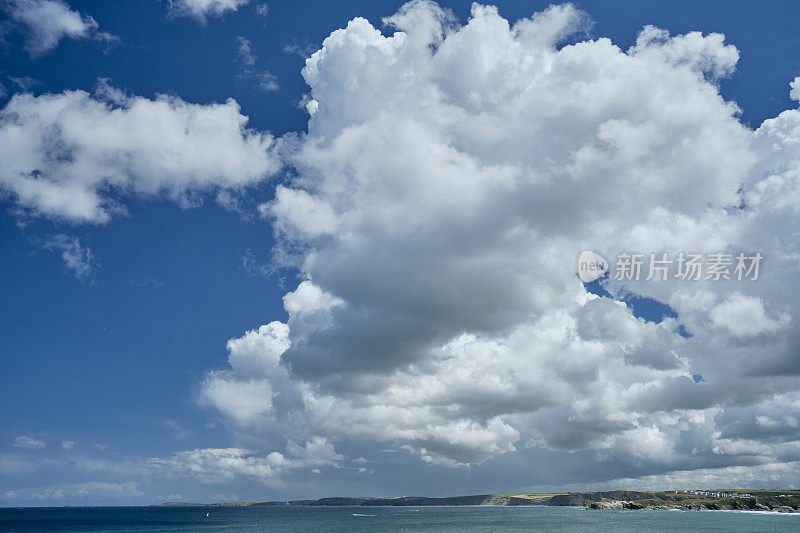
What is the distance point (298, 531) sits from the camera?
182m

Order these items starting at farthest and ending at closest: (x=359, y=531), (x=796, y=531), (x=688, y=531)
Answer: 1. (x=359, y=531)
2. (x=688, y=531)
3. (x=796, y=531)

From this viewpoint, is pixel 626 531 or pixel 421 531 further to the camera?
pixel 421 531

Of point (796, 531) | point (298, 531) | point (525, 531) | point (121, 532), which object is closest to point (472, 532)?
point (525, 531)

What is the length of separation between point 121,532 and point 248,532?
4711cm

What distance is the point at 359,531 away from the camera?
6762 inches

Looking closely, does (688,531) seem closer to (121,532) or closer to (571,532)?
(571,532)

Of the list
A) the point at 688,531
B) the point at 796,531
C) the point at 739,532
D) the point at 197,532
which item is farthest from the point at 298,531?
the point at 796,531

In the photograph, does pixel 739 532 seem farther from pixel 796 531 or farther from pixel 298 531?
pixel 298 531

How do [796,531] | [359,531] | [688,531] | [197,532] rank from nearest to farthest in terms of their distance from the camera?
[796,531] < [688,531] < [359,531] < [197,532]

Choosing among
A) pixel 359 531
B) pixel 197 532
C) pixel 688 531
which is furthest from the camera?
pixel 197 532


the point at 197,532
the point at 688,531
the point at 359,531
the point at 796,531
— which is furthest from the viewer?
the point at 197,532

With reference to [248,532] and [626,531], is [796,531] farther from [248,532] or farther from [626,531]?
[248,532]

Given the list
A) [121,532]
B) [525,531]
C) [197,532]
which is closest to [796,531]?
[525,531]

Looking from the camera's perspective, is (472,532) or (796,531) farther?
(472,532)
